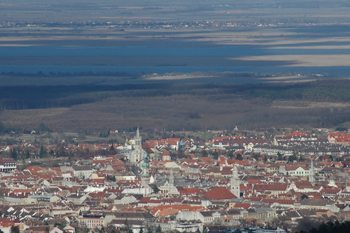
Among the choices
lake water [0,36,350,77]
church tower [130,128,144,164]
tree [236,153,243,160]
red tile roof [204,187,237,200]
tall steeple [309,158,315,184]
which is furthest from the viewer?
lake water [0,36,350,77]

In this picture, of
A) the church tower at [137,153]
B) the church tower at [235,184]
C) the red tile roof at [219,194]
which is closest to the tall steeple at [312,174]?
the church tower at [235,184]

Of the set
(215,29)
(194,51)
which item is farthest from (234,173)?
(215,29)

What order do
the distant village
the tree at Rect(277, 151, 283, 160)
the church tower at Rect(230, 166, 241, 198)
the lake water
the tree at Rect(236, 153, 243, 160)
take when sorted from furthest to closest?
the lake water < the tree at Rect(277, 151, 283, 160) < the tree at Rect(236, 153, 243, 160) < the church tower at Rect(230, 166, 241, 198) < the distant village

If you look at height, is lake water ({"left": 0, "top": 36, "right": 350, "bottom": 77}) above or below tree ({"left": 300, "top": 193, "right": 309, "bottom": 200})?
above

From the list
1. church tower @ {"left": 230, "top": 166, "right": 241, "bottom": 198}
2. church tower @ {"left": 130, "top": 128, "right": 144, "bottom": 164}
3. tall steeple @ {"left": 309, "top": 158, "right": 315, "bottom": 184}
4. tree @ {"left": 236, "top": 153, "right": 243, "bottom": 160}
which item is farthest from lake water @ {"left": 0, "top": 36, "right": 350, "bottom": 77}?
church tower @ {"left": 230, "top": 166, "right": 241, "bottom": 198}

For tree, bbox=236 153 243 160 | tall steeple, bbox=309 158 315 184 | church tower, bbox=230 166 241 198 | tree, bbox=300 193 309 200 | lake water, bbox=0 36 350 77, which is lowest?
tree, bbox=300 193 309 200

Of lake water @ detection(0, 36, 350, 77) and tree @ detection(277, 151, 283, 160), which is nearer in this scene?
tree @ detection(277, 151, 283, 160)

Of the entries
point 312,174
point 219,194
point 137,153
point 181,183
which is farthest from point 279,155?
point 219,194

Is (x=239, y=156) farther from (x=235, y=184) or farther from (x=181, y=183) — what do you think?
(x=235, y=184)

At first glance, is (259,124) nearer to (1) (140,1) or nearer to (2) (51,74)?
(2) (51,74)

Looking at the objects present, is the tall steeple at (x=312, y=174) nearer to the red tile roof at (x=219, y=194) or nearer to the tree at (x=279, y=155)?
the red tile roof at (x=219, y=194)

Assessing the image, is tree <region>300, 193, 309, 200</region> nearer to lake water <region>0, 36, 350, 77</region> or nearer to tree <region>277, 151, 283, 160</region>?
tree <region>277, 151, 283, 160</region>
